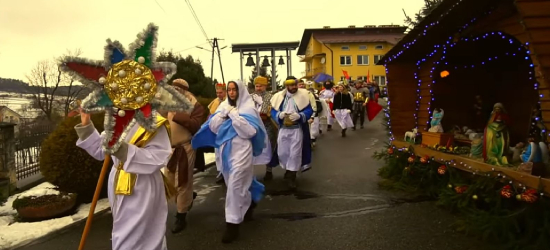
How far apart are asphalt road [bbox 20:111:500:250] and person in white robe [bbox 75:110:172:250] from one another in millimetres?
1667

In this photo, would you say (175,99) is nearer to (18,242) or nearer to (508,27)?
(18,242)

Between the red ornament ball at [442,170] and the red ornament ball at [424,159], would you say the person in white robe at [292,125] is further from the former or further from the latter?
the red ornament ball at [442,170]

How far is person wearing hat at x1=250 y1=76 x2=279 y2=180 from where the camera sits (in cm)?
937

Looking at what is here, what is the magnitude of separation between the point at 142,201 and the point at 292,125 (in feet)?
17.2

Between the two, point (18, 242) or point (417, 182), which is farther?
point (417, 182)

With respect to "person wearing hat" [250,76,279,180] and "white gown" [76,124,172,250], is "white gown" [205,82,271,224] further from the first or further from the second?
"person wearing hat" [250,76,279,180]

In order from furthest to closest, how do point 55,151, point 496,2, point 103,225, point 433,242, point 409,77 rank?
point 409,77
point 55,151
point 103,225
point 496,2
point 433,242

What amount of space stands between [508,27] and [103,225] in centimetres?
594

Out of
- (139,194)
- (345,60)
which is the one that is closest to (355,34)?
(345,60)

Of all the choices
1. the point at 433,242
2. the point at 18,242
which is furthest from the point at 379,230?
the point at 18,242

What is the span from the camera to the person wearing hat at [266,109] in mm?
9367

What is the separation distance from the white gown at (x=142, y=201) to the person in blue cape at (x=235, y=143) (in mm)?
1689

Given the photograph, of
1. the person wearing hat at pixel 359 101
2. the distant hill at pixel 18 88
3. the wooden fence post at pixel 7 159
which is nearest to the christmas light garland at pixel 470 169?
the wooden fence post at pixel 7 159

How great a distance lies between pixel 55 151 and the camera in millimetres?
7617
